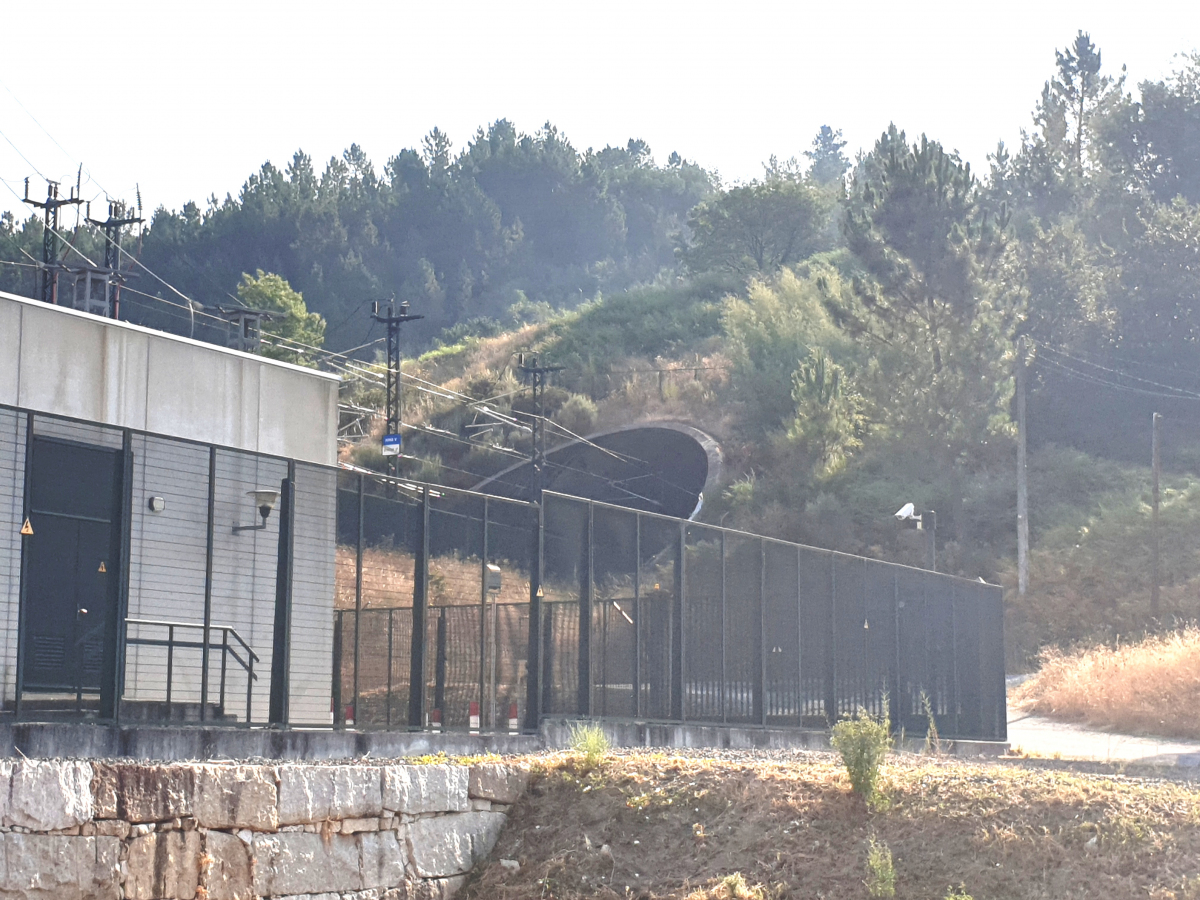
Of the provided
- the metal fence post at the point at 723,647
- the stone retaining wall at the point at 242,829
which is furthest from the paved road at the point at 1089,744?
the stone retaining wall at the point at 242,829

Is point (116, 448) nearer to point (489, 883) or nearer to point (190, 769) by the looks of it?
point (190, 769)

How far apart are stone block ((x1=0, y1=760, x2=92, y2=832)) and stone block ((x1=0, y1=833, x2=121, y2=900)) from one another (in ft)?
0.27

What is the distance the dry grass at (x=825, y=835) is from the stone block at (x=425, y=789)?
Answer: 1.79ft

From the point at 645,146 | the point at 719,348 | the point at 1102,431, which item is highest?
the point at 645,146

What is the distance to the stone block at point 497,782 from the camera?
9.74 metres

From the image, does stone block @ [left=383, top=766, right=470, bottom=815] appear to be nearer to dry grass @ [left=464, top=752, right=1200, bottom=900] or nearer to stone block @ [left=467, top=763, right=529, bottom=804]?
stone block @ [left=467, top=763, right=529, bottom=804]

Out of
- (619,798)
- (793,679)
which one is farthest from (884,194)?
(619,798)

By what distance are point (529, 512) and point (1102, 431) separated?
5618 cm

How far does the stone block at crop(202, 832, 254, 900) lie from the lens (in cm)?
764

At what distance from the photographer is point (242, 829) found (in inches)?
310

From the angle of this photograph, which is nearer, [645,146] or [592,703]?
[592,703]

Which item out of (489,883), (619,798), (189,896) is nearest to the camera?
(189,896)

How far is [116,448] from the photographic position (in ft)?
33.1

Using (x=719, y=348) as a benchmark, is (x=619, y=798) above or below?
below
